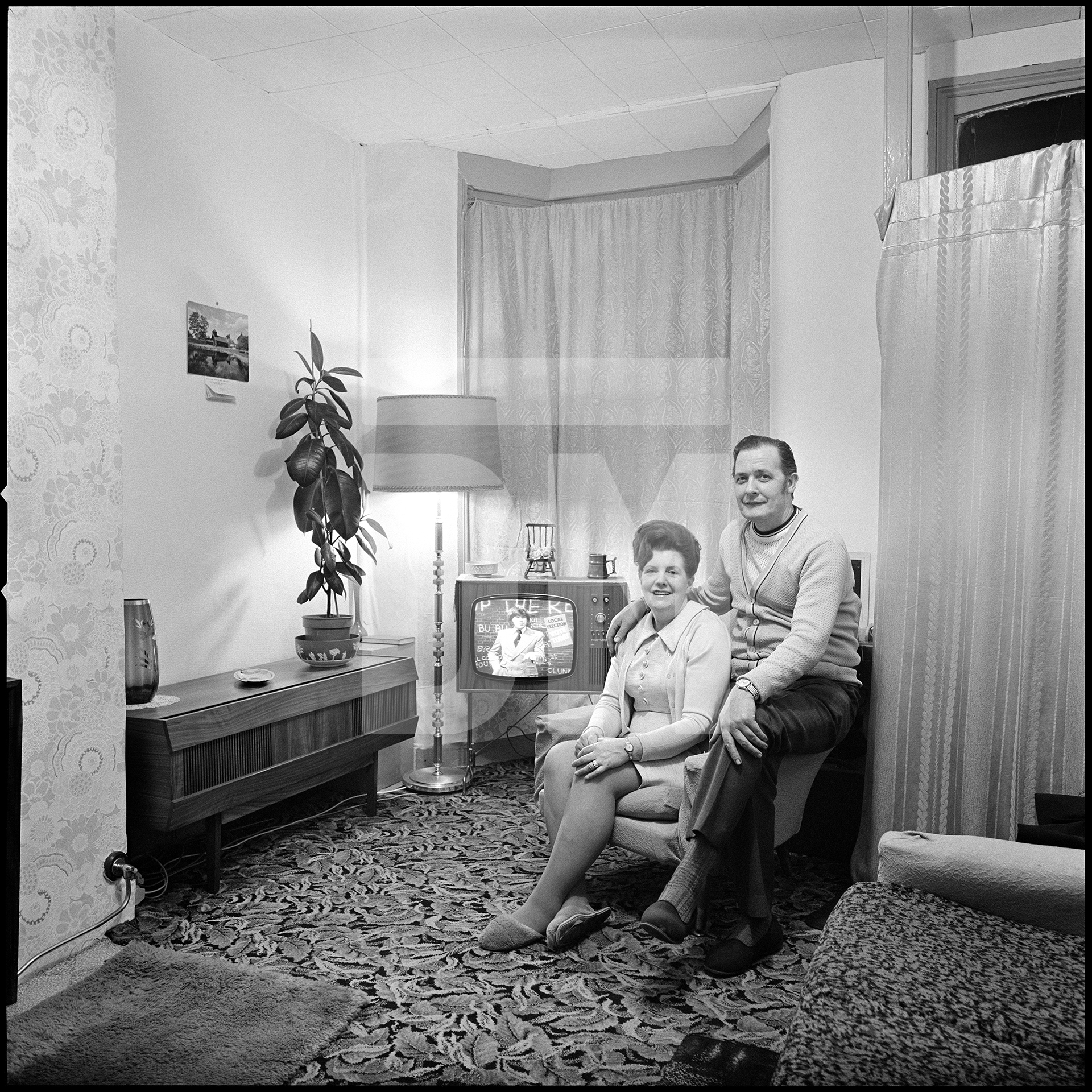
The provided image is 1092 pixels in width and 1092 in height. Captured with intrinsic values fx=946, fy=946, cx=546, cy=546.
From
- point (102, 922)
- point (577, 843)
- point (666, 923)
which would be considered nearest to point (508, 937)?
point (577, 843)

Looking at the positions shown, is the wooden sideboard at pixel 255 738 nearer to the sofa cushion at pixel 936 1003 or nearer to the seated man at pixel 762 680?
the seated man at pixel 762 680

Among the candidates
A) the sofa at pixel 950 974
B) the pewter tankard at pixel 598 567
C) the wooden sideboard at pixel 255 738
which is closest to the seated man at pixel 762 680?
the sofa at pixel 950 974

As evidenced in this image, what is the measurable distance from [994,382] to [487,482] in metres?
1.79

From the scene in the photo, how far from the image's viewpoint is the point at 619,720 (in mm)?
2551

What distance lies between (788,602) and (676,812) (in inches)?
25.0

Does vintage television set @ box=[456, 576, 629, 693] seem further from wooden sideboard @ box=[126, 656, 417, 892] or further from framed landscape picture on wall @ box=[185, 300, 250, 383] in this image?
framed landscape picture on wall @ box=[185, 300, 250, 383]

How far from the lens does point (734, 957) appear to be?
211 centimetres

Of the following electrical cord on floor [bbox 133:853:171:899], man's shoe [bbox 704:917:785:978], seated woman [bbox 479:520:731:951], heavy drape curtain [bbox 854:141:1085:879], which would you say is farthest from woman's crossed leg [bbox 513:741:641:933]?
electrical cord on floor [bbox 133:853:171:899]

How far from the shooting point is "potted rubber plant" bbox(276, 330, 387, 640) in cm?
318

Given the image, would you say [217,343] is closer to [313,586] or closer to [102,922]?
[313,586]

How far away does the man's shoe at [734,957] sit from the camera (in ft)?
6.87

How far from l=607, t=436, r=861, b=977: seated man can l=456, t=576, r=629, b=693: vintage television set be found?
73cm

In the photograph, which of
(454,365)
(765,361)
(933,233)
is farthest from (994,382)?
(454,365)

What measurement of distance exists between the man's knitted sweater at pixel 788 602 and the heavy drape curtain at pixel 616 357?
0.94 meters
